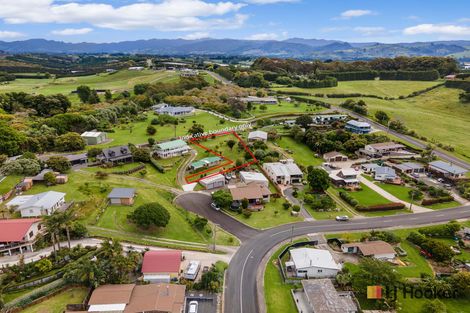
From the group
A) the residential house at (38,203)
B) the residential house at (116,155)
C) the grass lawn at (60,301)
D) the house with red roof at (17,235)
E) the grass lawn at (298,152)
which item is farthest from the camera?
the grass lawn at (298,152)

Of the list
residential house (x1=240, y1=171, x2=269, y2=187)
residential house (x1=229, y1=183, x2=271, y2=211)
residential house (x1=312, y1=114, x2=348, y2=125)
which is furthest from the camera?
residential house (x1=312, y1=114, x2=348, y2=125)

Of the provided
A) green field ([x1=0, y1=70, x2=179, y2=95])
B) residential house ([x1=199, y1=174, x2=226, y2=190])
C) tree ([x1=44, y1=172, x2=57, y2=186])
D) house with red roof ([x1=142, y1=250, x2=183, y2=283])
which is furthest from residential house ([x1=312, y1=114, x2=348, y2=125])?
green field ([x1=0, y1=70, x2=179, y2=95])

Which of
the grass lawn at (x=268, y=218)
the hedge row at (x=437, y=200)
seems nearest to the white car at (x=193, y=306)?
the grass lawn at (x=268, y=218)

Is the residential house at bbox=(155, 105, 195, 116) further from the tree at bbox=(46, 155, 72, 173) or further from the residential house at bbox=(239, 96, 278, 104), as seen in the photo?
the tree at bbox=(46, 155, 72, 173)

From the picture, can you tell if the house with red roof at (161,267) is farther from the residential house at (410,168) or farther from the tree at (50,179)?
the residential house at (410,168)

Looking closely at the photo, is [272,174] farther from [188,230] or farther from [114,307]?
[114,307]

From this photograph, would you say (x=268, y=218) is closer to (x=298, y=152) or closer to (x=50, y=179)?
(x=298, y=152)
